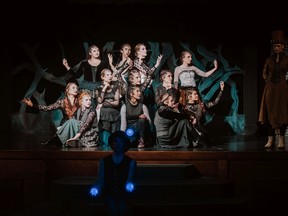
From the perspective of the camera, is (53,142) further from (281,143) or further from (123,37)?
(281,143)

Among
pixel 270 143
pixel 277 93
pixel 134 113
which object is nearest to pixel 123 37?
pixel 134 113

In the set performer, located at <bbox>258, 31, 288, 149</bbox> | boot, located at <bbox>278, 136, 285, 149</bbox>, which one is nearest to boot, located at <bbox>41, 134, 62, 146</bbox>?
performer, located at <bbox>258, 31, 288, 149</bbox>

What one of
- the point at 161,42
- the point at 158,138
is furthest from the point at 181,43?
the point at 158,138

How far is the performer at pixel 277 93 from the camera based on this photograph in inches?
297

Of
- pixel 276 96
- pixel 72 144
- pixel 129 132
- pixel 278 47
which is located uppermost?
pixel 278 47

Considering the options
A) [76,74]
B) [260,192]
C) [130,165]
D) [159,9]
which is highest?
[159,9]

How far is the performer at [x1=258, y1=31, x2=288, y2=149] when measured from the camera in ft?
24.8

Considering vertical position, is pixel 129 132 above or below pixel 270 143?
above

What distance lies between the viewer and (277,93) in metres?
7.55

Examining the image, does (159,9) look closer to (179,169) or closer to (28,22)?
(28,22)

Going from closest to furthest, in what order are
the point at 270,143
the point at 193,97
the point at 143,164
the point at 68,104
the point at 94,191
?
the point at 94,191
the point at 143,164
the point at 270,143
the point at 68,104
the point at 193,97

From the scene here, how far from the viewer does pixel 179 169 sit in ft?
20.9

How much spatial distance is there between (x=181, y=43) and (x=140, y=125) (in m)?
2.63

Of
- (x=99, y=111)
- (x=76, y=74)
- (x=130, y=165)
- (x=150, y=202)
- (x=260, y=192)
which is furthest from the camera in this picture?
(x=76, y=74)
